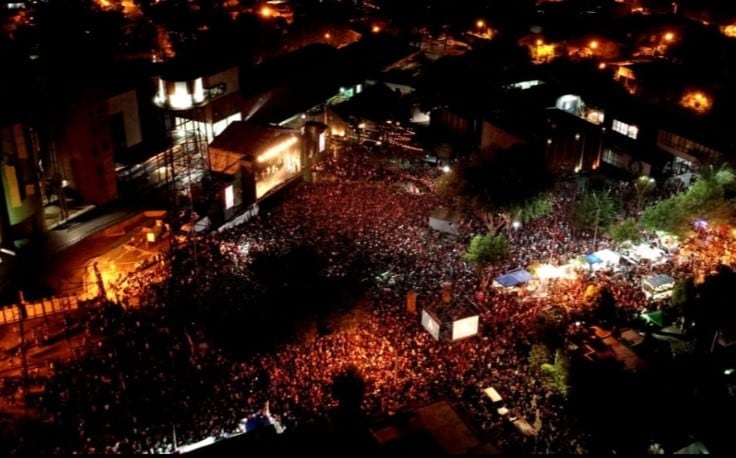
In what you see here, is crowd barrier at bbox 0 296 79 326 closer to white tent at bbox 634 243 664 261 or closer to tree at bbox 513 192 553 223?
tree at bbox 513 192 553 223

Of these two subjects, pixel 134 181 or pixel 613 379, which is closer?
pixel 613 379

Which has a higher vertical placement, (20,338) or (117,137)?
(117,137)

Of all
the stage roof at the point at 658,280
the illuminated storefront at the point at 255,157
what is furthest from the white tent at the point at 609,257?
the illuminated storefront at the point at 255,157

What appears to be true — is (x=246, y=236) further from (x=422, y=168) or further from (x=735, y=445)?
(x=735, y=445)

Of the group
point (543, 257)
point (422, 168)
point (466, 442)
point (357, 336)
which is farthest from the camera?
point (422, 168)

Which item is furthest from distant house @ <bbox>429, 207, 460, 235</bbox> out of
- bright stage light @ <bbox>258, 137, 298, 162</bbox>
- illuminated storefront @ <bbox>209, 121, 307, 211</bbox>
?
bright stage light @ <bbox>258, 137, 298, 162</bbox>

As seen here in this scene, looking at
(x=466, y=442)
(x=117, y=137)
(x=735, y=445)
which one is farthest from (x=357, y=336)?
(x=117, y=137)

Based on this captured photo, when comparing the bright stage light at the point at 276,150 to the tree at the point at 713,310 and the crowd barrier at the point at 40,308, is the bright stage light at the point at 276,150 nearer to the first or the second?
the crowd barrier at the point at 40,308

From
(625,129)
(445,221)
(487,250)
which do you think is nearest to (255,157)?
(445,221)
